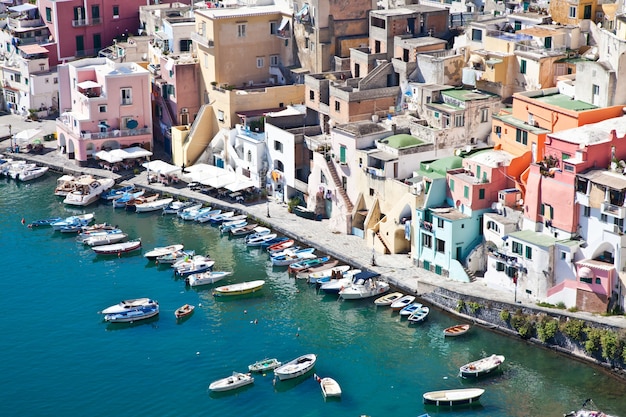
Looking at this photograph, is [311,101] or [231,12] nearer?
[311,101]

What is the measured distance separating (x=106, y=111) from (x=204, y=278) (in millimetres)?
26743

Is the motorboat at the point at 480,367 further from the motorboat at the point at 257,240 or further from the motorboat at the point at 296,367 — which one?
the motorboat at the point at 257,240

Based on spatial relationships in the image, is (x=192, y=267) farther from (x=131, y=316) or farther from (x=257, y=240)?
(x=131, y=316)

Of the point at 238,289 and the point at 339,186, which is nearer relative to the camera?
the point at 238,289

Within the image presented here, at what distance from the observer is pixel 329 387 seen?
6656 cm

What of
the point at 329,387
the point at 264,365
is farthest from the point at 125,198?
the point at 329,387

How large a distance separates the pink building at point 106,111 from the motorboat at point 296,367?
3879 cm

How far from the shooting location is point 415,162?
274ft

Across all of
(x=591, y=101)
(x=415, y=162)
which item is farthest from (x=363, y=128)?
(x=591, y=101)

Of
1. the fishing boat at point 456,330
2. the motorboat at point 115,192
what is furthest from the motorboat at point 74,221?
the fishing boat at point 456,330

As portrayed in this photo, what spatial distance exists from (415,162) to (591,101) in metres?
12.5

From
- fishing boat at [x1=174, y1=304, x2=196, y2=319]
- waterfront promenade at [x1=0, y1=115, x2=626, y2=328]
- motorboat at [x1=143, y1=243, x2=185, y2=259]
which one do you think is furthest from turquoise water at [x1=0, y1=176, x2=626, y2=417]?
waterfront promenade at [x1=0, y1=115, x2=626, y2=328]

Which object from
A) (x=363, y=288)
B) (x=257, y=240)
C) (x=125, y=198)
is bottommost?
A: (x=363, y=288)

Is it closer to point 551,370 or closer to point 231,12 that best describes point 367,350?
point 551,370
